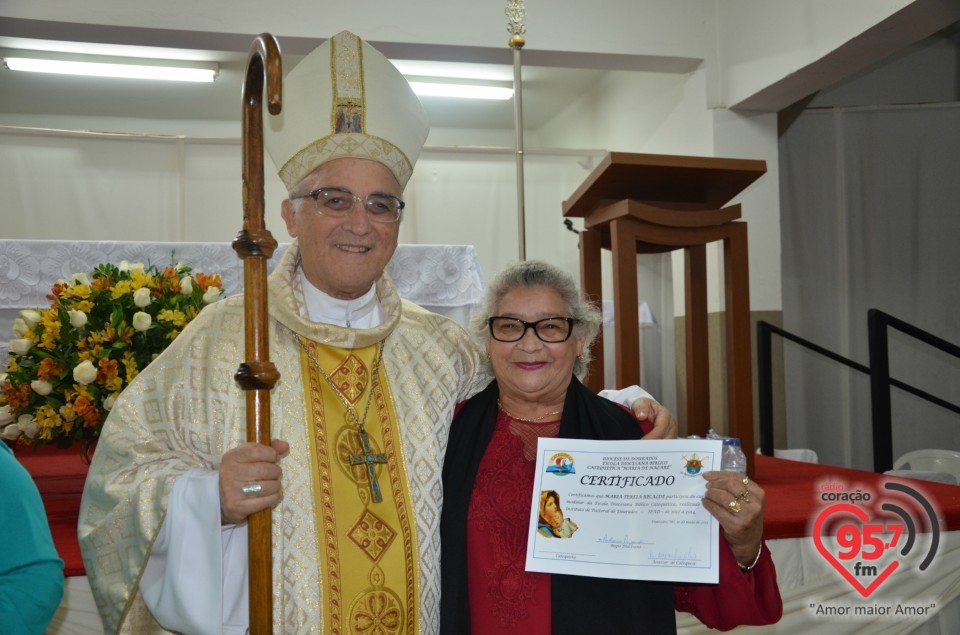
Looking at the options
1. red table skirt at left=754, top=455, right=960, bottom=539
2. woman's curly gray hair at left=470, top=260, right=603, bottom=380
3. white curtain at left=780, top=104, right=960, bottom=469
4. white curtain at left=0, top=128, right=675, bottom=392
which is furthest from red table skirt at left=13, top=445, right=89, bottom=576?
white curtain at left=780, top=104, right=960, bottom=469

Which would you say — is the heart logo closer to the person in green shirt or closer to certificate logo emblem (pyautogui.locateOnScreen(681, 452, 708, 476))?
certificate logo emblem (pyautogui.locateOnScreen(681, 452, 708, 476))

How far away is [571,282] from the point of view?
2.24 m

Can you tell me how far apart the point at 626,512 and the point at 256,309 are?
92cm

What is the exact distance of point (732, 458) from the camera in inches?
72.5

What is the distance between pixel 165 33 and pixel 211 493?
5.52m

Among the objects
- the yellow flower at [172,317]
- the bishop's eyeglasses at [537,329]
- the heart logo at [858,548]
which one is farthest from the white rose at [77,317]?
the heart logo at [858,548]

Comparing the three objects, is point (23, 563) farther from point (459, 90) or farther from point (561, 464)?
point (459, 90)

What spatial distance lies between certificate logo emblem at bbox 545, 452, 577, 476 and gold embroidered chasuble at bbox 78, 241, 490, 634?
13.7 inches

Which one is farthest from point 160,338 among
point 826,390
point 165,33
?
point 826,390

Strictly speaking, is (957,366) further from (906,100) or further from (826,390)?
(906,100)

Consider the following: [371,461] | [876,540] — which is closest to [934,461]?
[876,540]

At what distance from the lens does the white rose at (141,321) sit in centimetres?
271

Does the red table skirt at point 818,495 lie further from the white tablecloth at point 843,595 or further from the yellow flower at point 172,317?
the yellow flower at point 172,317

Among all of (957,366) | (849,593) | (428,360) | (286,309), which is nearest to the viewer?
(286,309)
